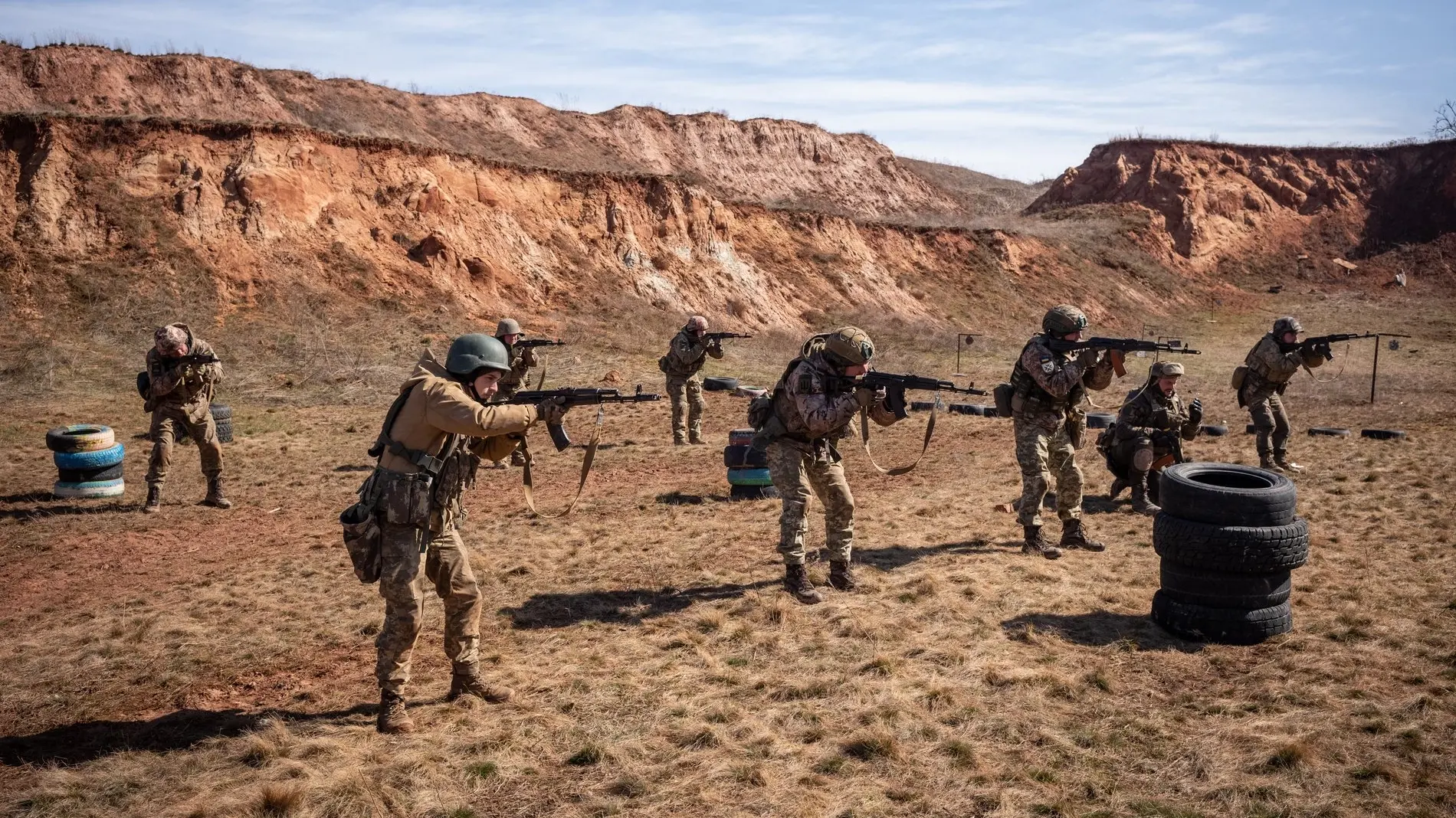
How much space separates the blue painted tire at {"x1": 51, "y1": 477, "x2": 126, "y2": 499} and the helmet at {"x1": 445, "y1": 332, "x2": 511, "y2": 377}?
9.50 meters

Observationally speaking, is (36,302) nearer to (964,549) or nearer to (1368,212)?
(964,549)

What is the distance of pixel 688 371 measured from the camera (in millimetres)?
16812

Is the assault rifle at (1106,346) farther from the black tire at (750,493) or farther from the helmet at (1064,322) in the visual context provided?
the black tire at (750,493)

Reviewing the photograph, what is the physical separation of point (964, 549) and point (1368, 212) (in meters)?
57.9

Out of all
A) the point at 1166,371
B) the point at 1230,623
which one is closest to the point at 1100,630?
the point at 1230,623

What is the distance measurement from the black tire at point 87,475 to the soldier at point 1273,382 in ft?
53.5

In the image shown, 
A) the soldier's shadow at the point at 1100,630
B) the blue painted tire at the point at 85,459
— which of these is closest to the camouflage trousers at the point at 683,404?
the blue painted tire at the point at 85,459

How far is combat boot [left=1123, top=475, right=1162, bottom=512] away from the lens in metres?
11.9

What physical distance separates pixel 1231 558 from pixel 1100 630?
1.22m

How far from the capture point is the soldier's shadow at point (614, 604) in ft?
28.2

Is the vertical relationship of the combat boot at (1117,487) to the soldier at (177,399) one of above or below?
below

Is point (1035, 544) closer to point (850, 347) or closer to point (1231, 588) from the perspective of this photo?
point (1231, 588)

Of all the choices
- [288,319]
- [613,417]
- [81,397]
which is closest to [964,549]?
[613,417]

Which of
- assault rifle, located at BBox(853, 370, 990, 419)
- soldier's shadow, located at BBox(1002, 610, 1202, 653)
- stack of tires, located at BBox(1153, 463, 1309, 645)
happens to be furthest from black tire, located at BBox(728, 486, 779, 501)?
stack of tires, located at BBox(1153, 463, 1309, 645)
